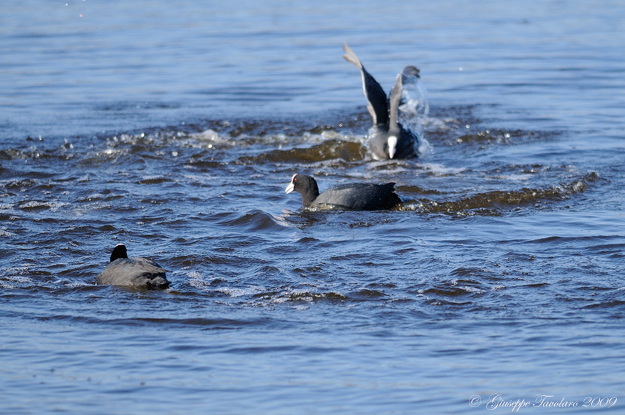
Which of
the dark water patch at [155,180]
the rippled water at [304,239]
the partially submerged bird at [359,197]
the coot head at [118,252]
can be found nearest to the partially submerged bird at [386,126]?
the rippled water at [304,239]

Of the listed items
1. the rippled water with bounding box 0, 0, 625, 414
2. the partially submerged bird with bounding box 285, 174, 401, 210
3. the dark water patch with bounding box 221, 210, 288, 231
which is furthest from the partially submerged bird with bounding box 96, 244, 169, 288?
the partially submerged bird with bounding box 285, 174, 401, 210

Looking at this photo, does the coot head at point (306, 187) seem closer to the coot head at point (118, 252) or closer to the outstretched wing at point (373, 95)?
the coot head at point (118, 252)

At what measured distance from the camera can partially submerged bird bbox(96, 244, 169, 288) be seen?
607 cm

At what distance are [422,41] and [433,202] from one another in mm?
11530

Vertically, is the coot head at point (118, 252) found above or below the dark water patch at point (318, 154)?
below

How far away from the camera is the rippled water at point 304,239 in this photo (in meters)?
4.77

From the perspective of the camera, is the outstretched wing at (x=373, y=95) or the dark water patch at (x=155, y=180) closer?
the dark water patch at (x=155, y=180)

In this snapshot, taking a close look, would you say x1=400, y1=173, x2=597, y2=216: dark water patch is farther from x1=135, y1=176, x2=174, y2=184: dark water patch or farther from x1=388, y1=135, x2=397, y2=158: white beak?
x1=135, y1=176, x2=174, y2=184: dark water patch

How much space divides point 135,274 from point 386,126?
249 inches

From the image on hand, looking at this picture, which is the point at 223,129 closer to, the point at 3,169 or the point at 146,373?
the point at 3,169

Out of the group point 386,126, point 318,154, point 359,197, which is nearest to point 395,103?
point 386,126

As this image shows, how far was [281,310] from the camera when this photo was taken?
580cm

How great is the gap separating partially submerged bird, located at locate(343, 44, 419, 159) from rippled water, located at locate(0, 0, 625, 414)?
0.24m

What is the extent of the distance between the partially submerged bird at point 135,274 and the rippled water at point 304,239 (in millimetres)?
86
